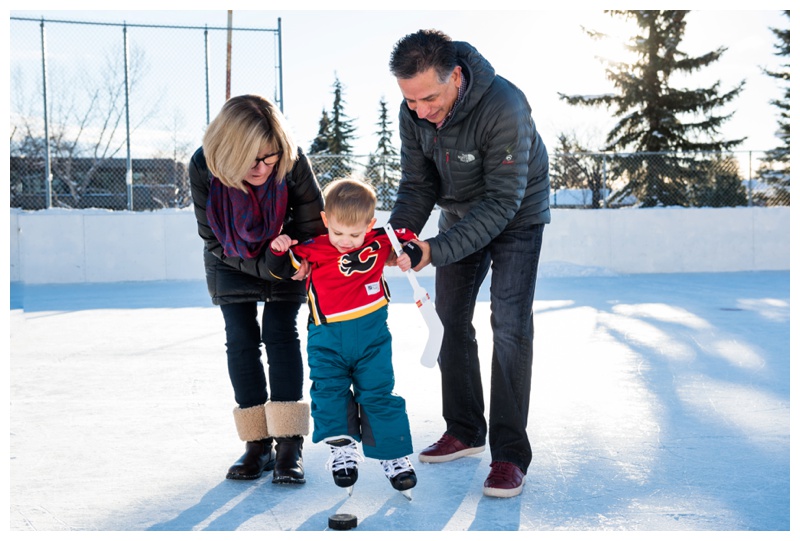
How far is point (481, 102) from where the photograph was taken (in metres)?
2.33

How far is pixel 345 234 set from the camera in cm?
223

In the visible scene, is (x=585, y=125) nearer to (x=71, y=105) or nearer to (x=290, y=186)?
(x=71, y=105)

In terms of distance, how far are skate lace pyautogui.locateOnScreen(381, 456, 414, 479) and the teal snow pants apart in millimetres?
18

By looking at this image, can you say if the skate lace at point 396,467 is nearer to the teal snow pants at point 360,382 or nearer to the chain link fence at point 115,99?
the teal snow pants at point 360,382

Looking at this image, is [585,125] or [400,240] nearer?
[400,240]

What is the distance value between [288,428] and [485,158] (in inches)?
38.5

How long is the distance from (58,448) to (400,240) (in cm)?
135

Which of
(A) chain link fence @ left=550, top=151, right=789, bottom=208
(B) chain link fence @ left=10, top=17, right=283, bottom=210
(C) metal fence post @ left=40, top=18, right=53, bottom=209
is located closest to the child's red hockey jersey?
(B) chain link fence @ left=10, top=17, right=283, bottom=210

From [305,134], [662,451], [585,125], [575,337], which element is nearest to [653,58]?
[585,125]

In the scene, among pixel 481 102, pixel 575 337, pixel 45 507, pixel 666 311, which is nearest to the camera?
pixel 45 507

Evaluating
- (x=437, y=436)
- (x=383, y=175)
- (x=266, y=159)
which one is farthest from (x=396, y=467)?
(x=383, y=175)

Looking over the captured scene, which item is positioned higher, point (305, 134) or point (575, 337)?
point (305, 134)

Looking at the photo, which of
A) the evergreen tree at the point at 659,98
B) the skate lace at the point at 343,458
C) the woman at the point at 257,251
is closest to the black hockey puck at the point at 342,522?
the skate lace at the point at 343,458
